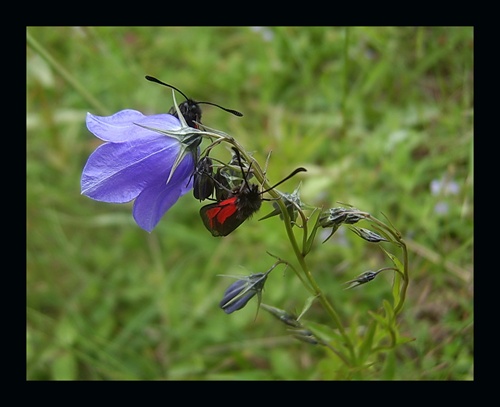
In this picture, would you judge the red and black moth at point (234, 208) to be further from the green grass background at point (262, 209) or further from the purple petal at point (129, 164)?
the green grass background at point (262, 209)

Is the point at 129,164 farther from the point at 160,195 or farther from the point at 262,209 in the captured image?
the point at 262,209

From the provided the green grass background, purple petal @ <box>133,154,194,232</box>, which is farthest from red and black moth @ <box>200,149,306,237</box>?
the green grass background

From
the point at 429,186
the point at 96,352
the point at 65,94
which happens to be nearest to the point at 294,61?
the point at 429,186

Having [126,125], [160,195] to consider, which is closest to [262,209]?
[160,195]

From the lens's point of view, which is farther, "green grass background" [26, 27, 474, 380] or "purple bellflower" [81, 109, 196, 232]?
"green grass background" [26, 27, 474, 380]

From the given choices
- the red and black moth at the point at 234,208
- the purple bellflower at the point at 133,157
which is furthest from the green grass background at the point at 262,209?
the purple bellflower at the point at 133,157

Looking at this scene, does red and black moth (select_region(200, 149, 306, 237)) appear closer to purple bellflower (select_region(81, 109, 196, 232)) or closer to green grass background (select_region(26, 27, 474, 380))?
purple bellflower (select_region(81, 109, 196, 232))
